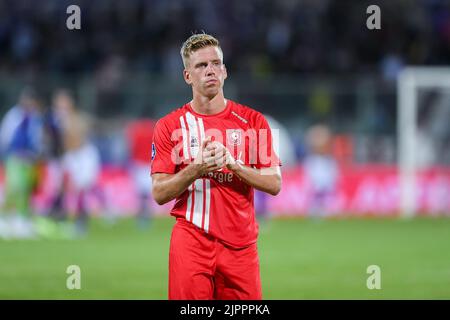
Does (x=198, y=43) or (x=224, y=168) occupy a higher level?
(x=198, y=43)

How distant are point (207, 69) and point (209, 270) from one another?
125 cm

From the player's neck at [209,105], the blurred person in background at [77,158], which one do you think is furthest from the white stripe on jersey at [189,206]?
the blurred person in background at [77,158]

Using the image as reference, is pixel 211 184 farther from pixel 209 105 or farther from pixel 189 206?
pixel 209 105

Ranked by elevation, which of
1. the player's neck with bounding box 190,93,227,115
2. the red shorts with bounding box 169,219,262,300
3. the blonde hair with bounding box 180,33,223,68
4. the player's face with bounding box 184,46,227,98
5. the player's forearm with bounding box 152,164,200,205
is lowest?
the red shorts with bounding box 169,219,262,300

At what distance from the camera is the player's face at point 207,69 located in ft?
18.8

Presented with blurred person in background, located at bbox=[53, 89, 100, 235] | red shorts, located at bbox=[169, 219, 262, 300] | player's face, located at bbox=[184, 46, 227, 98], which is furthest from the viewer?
blurred person in background, located at bbox=[53, 89, 100, 235]

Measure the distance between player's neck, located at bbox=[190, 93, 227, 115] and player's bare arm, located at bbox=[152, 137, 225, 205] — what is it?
48 centimetres

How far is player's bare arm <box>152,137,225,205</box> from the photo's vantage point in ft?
17.7

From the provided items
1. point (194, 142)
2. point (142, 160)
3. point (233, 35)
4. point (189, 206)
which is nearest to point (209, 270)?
point (189, 206)

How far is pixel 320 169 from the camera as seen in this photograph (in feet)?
67.6

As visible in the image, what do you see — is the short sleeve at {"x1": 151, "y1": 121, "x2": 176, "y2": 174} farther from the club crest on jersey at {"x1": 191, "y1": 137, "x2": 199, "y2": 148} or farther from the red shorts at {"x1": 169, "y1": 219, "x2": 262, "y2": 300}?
the red shorts at {"x1": 169, "y1": 219, "x2": 262, "y2": 300}

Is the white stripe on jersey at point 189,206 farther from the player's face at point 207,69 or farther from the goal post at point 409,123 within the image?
the goal post at point 409,123

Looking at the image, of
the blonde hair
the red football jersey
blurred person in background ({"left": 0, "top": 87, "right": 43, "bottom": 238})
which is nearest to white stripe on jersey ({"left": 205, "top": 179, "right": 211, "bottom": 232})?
the red football jersey

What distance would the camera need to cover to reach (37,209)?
66.8 feet
